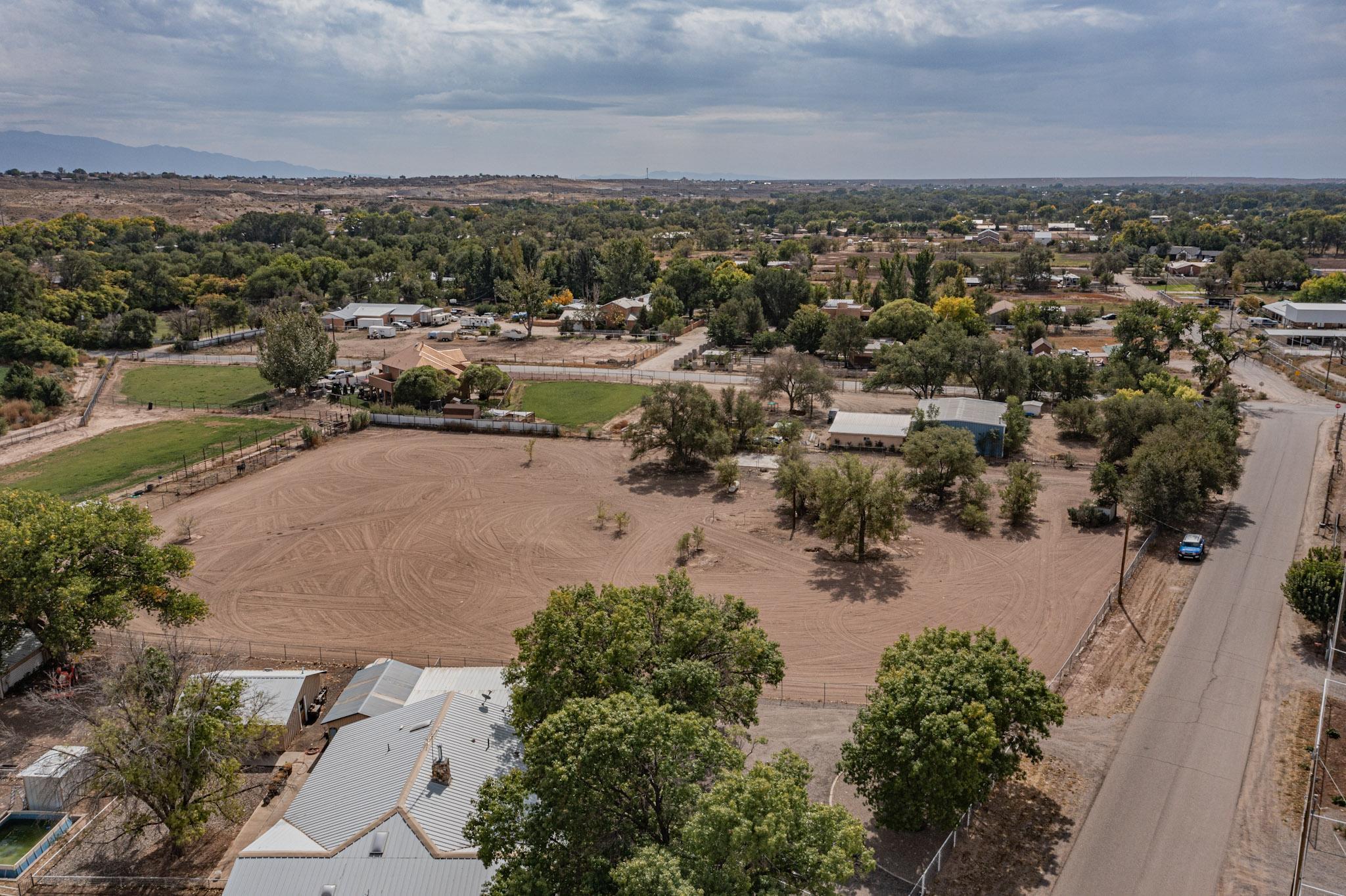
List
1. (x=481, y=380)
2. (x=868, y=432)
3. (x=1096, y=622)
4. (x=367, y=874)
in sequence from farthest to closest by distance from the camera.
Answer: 1. (x=481, y=380)
2. (x=868, y=432)
3. (x=1096, y=622)
4. (x=367, y=874)

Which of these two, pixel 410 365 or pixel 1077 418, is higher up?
pixel 410 365

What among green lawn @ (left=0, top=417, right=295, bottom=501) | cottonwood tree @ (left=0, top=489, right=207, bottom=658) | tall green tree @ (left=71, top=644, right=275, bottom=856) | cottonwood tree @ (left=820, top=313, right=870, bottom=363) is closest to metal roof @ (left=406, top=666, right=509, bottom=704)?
tall green tree @ (left=71, top=644, right=275, bottom=856)

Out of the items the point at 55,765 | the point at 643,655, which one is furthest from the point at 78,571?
the point at 643,655

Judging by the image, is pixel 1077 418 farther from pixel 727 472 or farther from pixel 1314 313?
pixel 1314 313

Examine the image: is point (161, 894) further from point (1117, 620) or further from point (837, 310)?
point (837, 310)

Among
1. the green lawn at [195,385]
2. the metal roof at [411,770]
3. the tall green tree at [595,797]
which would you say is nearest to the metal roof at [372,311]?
the green lawn at [195,385]

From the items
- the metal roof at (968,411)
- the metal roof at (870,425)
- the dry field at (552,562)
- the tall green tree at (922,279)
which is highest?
the tall green tree at (922,279)

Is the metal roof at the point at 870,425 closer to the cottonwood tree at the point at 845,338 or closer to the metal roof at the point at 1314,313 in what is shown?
the cottonwood tree at the point at 845,338
